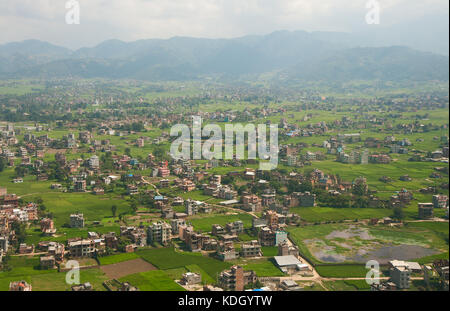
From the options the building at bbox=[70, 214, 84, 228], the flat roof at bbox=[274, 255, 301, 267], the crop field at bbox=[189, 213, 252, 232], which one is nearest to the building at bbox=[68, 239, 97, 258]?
the building at bbox=[70, 214, 84, 228]

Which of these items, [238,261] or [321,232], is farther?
[321,232]

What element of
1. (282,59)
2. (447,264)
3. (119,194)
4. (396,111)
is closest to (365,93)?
(396,111)

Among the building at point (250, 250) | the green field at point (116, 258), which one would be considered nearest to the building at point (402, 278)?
the building at point (250, 250)

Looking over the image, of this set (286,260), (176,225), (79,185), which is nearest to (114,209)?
(176,225)

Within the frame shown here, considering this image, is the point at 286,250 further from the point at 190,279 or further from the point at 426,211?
the point at 426,211

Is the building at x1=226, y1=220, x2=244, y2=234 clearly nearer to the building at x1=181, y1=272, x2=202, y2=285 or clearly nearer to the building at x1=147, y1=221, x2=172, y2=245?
the building at x1=147, y1=221, x2=172, y2=245

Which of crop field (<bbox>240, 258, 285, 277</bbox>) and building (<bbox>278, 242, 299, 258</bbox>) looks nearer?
crop field (<bbox>240, 258, 285, 277</bbox>)

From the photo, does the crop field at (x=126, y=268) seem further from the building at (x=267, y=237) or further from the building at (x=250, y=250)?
the building at (x=267, y=237)

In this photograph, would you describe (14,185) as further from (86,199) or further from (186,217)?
(186,217)
